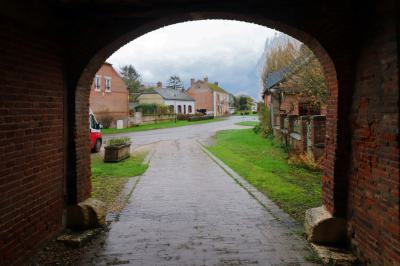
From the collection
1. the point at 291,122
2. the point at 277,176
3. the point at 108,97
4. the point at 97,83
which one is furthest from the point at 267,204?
the point at 108,97

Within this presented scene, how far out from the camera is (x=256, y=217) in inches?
282

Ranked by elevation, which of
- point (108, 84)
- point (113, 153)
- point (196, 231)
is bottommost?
point (196, 231)

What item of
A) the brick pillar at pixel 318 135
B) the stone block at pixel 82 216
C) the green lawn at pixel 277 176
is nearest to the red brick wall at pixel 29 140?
the stone block at pixel 82 216

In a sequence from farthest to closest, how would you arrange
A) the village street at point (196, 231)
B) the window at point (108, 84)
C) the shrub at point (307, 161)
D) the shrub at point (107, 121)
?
1. the window at point (108, 84)
2. the shrub at point (107, 121)
3. the shrub at point (307, 161)
4. the village street at point (196, 231)

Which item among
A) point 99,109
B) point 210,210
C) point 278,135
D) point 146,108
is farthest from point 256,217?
point 146,108

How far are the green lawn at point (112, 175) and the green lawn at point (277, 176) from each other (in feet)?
11.8

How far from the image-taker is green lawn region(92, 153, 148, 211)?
9031 mm

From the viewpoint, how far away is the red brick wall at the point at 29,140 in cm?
442

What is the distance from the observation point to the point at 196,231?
6.36m

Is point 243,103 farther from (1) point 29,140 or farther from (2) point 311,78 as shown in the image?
(1) point 29,140

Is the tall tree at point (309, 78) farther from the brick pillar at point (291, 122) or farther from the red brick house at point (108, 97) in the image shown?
the red brick house at point (108, 97)

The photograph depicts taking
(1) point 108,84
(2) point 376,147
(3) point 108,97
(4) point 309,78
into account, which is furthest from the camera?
(1) point 108,84

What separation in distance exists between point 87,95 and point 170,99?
59010 millimetres

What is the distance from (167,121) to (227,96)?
1809 inches
